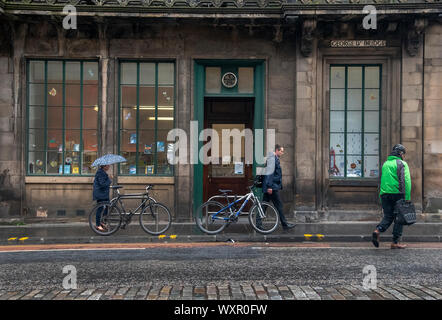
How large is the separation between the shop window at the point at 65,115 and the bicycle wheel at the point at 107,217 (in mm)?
2537

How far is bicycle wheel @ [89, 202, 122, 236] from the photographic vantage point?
991 centimetres

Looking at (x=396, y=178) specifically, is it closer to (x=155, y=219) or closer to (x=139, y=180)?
(x=155, y=219)

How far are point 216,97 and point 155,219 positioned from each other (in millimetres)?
4459

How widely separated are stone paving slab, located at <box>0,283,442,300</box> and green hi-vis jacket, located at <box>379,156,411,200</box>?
3.18 m

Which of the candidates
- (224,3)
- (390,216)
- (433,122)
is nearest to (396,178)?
(390,216)

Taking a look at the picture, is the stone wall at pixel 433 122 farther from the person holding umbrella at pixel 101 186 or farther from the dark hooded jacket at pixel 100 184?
the dark hooded jacket at pixel 100 184

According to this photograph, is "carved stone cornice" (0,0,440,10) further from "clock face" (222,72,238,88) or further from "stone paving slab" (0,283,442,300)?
"stone paving slab" (0,283,442,300)

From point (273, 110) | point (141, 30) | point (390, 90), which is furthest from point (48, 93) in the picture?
point (390, 90)

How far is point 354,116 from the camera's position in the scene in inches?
489

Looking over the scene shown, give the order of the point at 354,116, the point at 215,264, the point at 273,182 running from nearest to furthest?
the point at 215,264, the point at 273,182, the point at 354,116

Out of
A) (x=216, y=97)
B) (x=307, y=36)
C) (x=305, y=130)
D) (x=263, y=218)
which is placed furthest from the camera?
(x=216, y=97)

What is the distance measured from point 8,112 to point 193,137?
17.4 feet

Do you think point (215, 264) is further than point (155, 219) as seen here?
No
